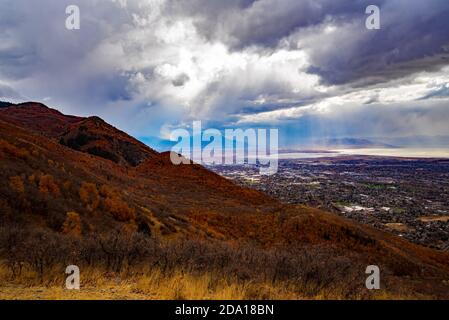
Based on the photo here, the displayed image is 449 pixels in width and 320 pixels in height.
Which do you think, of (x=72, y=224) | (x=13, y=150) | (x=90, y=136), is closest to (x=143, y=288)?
(x=72, y=224)

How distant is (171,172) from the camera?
52.1 meters

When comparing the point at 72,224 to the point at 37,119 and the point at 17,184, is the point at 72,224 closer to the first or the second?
the point at 17,184

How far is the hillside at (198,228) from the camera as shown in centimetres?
891

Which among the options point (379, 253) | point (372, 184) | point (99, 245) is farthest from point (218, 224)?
point (372, 184)

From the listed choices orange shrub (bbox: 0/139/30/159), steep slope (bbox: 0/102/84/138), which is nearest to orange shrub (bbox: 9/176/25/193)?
orange shrub (bbox: 0/139/30/159)

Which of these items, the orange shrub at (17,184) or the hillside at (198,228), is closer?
the hillside at (198,228)

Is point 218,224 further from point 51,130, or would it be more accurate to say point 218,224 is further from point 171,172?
point 51,130

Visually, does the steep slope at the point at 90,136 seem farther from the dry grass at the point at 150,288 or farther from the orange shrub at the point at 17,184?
the dry grass at the point at 150,288

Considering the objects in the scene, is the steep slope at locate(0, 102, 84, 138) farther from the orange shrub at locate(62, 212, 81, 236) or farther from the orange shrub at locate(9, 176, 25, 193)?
the orange shrub at locate(62, 212, 81, 236)

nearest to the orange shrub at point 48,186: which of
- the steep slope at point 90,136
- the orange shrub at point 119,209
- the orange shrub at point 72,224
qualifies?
the orange shrub at point 72,224

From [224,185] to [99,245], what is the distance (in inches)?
1582

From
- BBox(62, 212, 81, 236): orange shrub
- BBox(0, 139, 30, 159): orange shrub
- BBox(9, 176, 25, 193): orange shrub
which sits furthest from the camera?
BBox(0, 139, 30, 159): orange shrub

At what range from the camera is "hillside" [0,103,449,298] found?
8.91 metres

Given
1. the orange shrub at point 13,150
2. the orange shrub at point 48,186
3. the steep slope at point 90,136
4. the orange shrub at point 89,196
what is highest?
the steep slope at point 90,136
